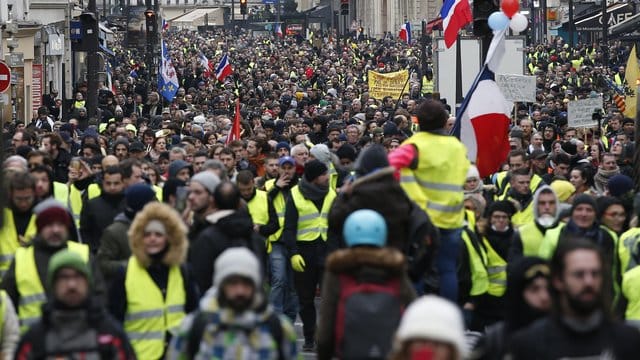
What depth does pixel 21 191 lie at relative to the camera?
11.8 m

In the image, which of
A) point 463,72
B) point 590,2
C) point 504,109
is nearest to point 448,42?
point 463,72

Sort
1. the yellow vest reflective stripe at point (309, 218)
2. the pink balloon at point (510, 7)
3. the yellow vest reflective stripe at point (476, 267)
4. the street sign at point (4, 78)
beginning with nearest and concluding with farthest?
the yellow vest reflective stripe at point (476, 267), the yellow vest reflective stripe at point (309, 218), the pink balloon at point (510, 7), the street sign at point (4, 78)

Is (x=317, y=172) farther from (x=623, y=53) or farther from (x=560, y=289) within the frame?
(x=623, y=53)

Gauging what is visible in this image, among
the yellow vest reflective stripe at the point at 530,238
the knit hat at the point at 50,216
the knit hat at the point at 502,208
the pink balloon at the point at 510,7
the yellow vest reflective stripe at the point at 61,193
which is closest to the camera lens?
the knit hat at the point at 50,216

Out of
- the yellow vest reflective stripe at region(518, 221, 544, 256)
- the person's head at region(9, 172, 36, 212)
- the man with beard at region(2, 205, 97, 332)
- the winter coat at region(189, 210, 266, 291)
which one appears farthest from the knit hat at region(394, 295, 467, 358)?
the person's head at region(9, 172, 36, 212)

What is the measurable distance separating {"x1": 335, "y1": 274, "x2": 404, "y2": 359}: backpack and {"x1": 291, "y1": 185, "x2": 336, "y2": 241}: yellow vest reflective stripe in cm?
624

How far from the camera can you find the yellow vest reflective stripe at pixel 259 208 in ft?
49.0

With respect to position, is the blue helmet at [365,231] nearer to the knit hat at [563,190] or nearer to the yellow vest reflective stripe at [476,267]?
the yellow vest reflective stripe at [476,267]

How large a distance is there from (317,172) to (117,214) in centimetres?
236

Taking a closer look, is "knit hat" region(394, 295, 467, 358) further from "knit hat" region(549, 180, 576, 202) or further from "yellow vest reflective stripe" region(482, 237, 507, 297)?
"knit hat" region(549, 180, 576, 202)

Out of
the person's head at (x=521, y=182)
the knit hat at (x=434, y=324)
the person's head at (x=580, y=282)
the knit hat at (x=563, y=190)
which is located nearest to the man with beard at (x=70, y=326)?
the knit hat at (x=434, y=324)

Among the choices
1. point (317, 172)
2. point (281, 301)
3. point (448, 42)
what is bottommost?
point (281, 301)

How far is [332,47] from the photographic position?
84250 millimetres

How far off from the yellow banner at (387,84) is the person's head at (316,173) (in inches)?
859
